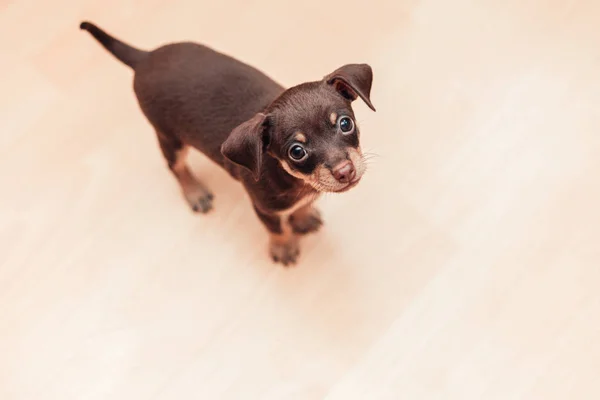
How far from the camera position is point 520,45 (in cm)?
266

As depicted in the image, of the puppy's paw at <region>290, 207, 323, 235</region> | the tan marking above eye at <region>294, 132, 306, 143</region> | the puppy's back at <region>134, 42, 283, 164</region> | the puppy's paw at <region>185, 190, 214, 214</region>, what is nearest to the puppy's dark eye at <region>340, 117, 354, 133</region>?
the tan marking above eye at <region>294, 132, 306, 143</region>

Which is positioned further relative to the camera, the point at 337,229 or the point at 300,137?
the point at 337,229

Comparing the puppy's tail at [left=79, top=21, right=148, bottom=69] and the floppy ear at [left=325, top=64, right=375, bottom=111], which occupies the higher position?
the floppy ear at [left=325, top=64, right=375, bottom=111]

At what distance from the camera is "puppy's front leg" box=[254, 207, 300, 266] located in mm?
2242

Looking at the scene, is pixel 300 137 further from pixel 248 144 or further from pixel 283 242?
pixel 283 242

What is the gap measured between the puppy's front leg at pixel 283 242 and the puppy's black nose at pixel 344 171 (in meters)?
0.54

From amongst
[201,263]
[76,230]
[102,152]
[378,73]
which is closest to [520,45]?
[378,73]

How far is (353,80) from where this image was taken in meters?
1.73

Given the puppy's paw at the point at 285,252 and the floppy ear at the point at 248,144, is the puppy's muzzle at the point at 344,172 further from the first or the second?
the puppy's paw at the point at 285,252

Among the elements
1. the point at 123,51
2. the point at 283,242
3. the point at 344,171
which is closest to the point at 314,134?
the point at 344,171

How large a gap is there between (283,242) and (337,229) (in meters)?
0.25

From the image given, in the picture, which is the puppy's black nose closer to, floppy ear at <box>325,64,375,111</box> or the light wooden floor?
floppy ear at <box>325,64,375,111</box>

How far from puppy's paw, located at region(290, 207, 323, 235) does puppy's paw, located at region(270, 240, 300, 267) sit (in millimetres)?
55

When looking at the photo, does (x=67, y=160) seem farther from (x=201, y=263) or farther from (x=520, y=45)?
(x=520, y=45)
